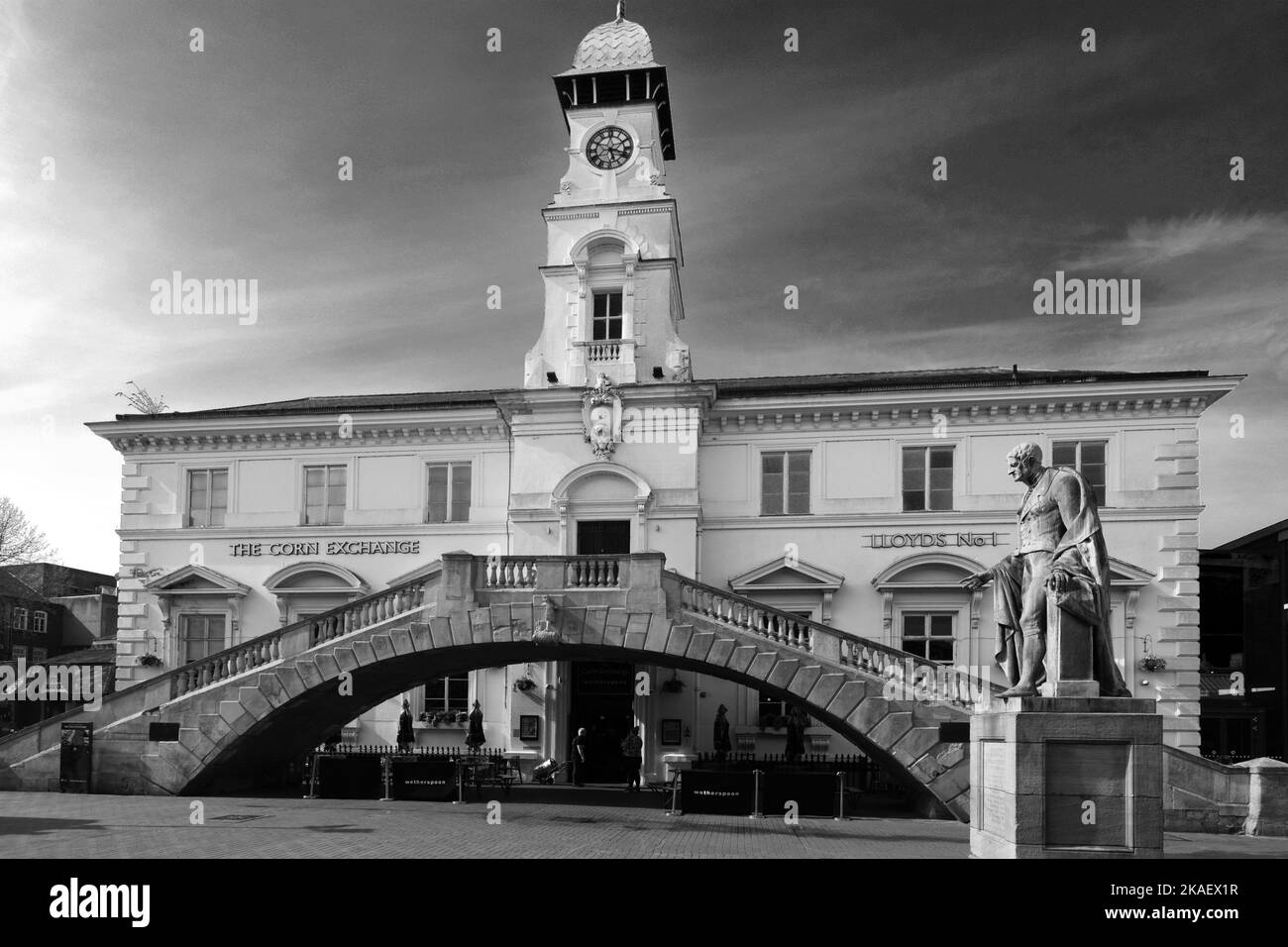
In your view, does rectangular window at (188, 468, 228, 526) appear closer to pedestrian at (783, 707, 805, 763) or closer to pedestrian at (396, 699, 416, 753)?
pedestrian at (396, 699, 416, 753)

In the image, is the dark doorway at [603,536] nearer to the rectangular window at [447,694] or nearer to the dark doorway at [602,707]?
the dark doorway at [602,707]

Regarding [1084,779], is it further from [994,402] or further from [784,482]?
[784,482]

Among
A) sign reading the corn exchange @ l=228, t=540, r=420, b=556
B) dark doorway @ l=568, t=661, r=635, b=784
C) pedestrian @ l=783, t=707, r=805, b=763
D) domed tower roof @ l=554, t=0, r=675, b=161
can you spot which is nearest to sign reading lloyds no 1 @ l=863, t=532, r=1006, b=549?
pedestrian @ l=783, t=707, r=805, b=763

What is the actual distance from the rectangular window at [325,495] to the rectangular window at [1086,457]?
19498 millimetres

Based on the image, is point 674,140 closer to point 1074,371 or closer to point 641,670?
point 1074,371

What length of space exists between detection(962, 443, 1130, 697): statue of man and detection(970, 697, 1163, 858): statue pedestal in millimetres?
335

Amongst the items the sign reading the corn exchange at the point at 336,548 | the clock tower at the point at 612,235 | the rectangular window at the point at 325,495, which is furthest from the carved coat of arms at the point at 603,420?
the rectangular window at the point at 325,495

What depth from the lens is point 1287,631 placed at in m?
36.3

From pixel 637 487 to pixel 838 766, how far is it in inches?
341

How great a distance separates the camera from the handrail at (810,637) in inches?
829

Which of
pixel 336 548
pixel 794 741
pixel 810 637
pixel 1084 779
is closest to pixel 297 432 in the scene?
pixel 336 548

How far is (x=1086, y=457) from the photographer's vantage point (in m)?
28.5

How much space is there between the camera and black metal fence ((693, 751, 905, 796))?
25312 mm
